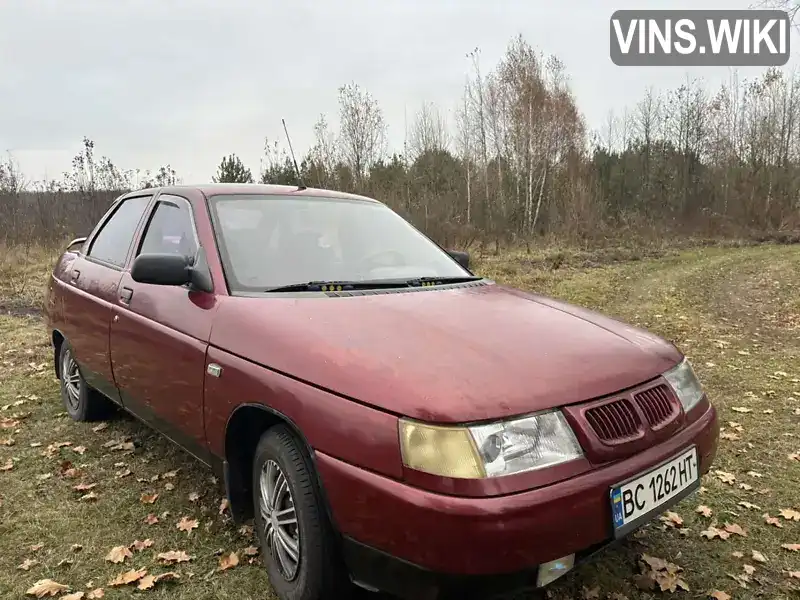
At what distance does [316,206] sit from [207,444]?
4.80 feet

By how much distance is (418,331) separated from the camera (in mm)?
2211

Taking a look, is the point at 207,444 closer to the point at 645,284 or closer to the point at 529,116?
the point at 645,284

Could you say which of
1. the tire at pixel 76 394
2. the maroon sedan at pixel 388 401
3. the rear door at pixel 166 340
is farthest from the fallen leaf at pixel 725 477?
the tire at pixel 76 394

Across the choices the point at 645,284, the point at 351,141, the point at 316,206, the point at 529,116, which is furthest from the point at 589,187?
the point at 316,206

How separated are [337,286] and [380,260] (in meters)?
0.47

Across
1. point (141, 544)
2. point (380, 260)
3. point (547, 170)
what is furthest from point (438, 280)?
point (547, 170)

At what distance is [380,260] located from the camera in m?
3.13

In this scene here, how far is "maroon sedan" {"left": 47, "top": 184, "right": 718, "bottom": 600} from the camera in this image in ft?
5.65

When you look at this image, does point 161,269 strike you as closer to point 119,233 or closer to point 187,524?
point 187,524

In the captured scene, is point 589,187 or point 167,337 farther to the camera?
point 589,187

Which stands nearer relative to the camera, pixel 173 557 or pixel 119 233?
pixel 173 557

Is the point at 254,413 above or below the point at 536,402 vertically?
below

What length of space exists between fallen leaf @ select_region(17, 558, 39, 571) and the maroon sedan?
810mm

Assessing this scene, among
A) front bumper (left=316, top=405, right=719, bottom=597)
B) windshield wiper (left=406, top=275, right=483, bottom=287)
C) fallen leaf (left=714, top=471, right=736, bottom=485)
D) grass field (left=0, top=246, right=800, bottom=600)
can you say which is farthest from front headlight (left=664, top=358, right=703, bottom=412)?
fallen leaf (left=714, top=471, right=736, bottom=485)
